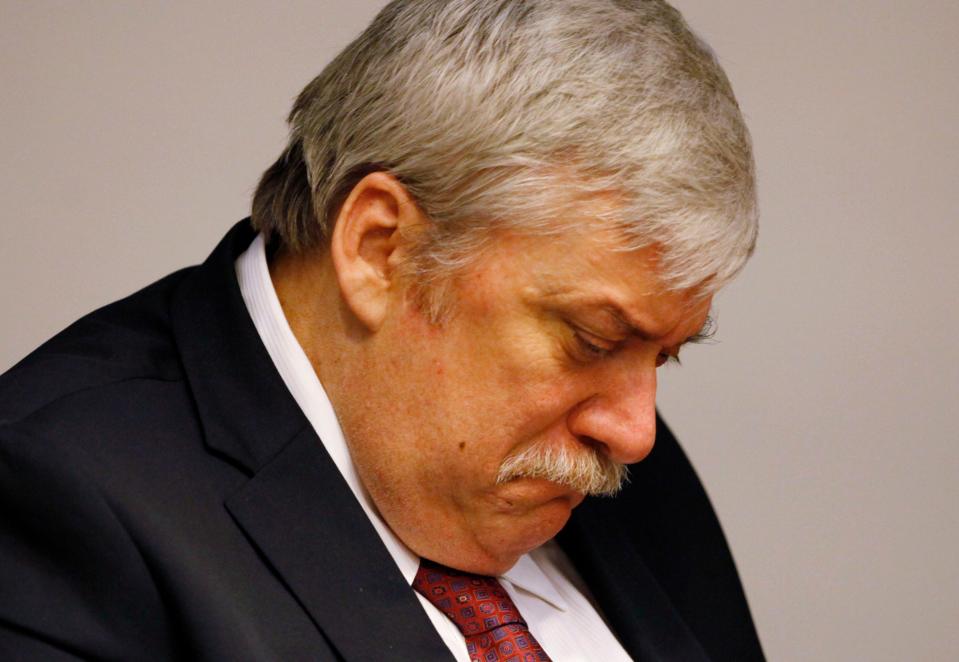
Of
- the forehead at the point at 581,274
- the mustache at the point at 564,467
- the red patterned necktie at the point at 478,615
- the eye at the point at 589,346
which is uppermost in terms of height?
the forehead at the point at 581,274

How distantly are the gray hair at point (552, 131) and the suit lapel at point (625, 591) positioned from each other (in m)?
0.59

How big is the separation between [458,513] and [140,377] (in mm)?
422

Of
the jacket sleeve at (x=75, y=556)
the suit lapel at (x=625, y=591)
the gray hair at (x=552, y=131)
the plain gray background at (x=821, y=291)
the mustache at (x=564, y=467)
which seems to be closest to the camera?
the jacket sleeve at (x=75, y=556)

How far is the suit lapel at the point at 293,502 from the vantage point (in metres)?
1.82

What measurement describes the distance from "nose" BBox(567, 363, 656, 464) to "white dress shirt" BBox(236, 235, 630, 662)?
10.9 inches

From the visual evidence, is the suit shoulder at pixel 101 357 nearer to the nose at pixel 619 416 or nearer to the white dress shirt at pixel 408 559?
the white dress shirt at pixel 408 559

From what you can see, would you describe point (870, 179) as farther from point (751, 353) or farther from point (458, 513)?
point (458, 513)

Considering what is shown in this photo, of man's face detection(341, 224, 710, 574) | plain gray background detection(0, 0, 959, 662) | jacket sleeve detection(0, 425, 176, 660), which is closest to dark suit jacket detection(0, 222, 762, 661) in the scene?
jacket sleeve detection(0, 425, 176, 660)

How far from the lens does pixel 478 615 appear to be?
202cm

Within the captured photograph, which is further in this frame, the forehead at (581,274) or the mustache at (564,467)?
the mustache at (564,467)

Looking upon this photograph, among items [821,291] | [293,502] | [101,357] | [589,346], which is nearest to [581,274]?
[589,346]

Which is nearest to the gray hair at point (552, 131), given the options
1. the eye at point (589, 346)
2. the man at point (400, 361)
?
the man at point (400, 361)

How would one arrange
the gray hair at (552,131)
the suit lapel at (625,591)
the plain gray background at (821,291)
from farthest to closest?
the plain gray background at (821,291), the suit lapel at (625,591), the gray hair at (552,131)

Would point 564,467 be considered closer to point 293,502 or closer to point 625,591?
point 293,502
